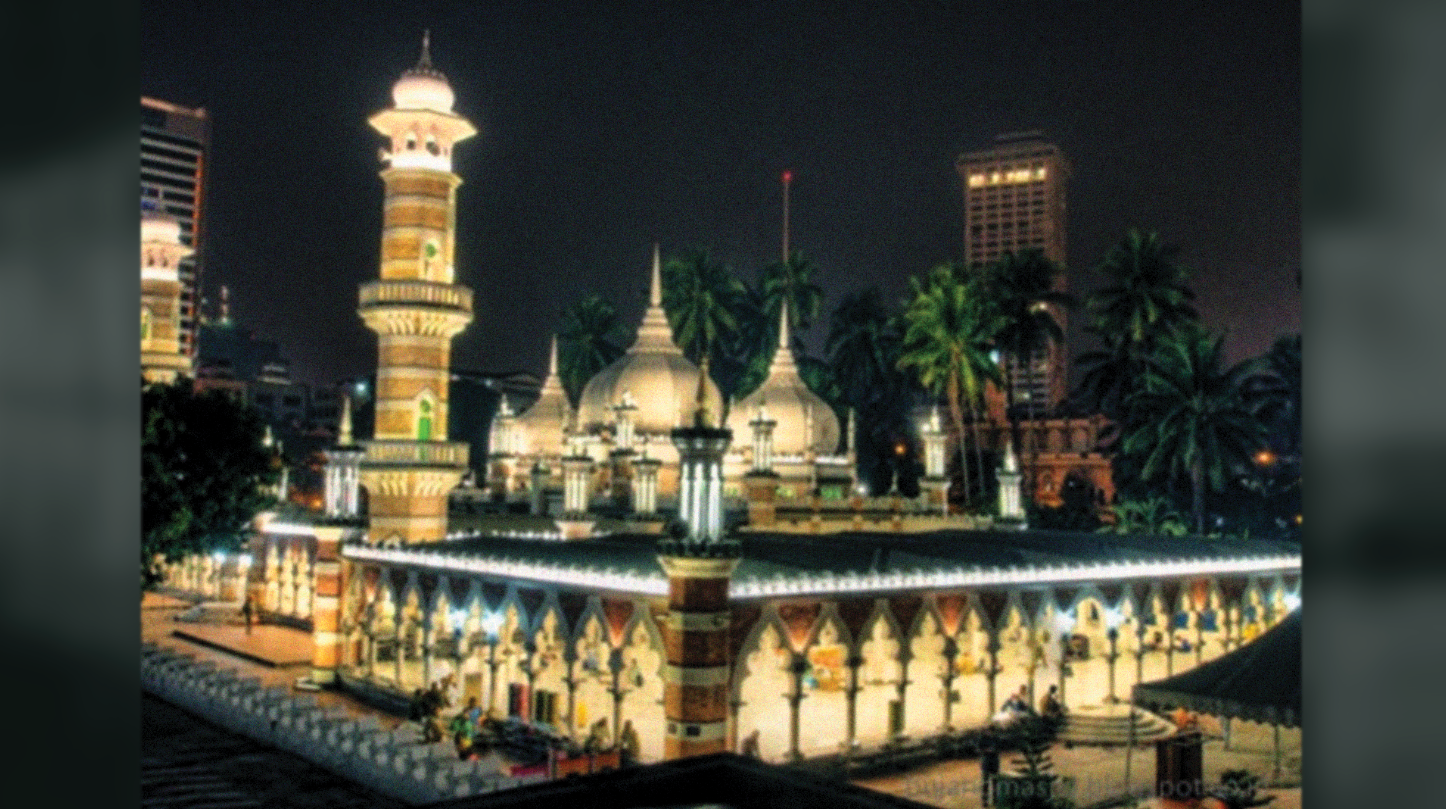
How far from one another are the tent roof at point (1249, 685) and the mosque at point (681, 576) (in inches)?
226

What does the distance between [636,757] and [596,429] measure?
2513 centimetres

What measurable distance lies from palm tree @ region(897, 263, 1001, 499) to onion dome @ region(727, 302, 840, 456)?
6.96 metres

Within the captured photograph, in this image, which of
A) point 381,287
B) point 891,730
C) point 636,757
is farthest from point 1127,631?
point 381,287

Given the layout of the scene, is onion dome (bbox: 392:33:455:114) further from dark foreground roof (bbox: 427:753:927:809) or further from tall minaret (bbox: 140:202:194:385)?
dark foreground roof (bbox: 427:753:927:809)

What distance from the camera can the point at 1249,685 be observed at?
1323 centimetres

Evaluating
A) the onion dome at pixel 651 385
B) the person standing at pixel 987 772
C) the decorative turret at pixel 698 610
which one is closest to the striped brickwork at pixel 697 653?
the decorative turret at pixel 698 610

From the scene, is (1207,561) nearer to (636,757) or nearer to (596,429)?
(636,757)

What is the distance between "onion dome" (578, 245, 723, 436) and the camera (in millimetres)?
41531

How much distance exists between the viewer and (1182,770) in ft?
53.3

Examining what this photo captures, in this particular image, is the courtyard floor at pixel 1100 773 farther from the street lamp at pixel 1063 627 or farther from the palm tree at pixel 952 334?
the palm tree at pixel 952 334

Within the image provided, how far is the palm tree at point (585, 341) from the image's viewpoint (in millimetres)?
66375
